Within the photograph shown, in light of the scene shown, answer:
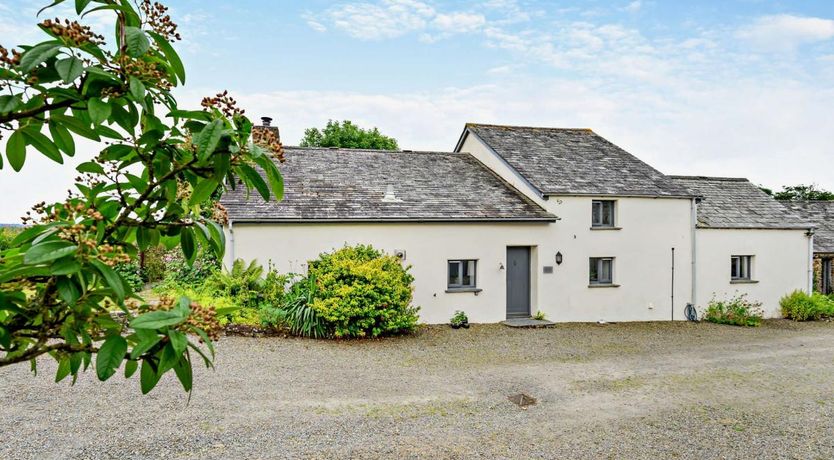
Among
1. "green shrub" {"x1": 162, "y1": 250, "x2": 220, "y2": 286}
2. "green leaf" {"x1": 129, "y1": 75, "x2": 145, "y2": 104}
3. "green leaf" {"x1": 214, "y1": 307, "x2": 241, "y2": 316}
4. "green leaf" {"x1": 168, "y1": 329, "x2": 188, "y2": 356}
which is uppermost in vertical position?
"green leaf" {"x1": 129, "y1": 75, "x2": 145, "y2": 104}

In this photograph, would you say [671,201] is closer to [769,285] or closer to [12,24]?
[769,285]

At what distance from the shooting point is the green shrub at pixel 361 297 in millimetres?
12125

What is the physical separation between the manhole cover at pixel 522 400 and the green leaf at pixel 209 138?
732cm

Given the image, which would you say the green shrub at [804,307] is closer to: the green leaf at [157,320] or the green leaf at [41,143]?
the green leaf at [157,320]

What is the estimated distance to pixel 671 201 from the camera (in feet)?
56.1

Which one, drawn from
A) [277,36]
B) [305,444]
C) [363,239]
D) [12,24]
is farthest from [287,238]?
[12,24]

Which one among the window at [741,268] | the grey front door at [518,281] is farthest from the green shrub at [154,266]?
the window at [741,268]

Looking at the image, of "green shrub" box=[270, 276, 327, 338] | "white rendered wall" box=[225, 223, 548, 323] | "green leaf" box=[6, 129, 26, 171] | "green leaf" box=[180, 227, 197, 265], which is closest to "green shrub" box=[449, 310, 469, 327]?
"white rendered wall" box=[225, 223, 548, 323]

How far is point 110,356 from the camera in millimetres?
1316

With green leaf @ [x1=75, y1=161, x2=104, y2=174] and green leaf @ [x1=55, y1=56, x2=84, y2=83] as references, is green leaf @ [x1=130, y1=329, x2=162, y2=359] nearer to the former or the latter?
green leaf @ [x1=55, y1=56, x2=84, y2=83]

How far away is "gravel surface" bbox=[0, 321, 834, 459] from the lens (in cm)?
607

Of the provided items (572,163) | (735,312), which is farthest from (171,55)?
(735,312)

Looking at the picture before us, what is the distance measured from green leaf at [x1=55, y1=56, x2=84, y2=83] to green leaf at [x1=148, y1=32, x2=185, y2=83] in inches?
8.3

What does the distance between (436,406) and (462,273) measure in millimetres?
8137
